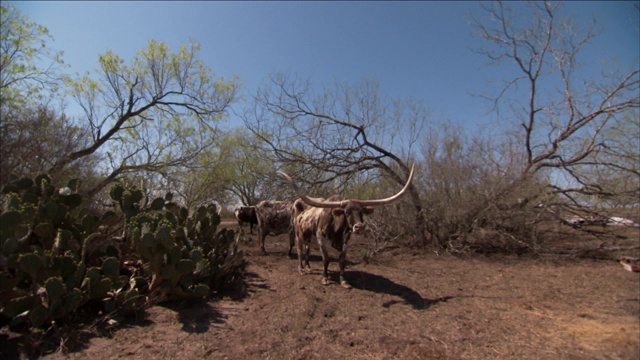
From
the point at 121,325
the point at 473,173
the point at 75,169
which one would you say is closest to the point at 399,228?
the point at 473,173

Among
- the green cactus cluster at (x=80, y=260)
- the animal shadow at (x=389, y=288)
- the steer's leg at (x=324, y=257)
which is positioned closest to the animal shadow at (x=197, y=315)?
the green cactus cluster at (x=80, y=260)

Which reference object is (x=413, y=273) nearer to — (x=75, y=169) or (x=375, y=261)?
(x=375, y=261)

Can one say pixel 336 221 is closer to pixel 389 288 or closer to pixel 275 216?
pixel 389 288

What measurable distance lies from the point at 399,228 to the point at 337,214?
4386 mm

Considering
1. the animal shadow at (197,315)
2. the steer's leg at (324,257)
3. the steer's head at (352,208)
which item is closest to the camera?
the animal shadow at (197,315)

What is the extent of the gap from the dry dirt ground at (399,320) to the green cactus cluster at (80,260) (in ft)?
1.30

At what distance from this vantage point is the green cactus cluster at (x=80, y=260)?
3.02 metres

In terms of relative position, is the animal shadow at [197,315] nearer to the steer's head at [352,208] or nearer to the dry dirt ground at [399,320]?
the dry dirt ground at [399,320]

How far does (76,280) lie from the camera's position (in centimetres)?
336

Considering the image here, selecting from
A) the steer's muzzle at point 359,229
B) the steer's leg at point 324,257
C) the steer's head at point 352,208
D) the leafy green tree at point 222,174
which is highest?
the leafy green tree at point 222,174

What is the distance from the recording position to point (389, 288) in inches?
218

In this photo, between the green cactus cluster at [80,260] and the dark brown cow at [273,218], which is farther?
the dark brown cow at [273,218]

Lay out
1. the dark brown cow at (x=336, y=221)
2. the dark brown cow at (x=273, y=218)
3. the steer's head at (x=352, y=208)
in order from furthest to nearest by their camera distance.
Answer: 1. the dark brown cow at (x=273, y=218)
2. the dark brown cow at (x=336, y=221)
3. the steer's head at (x=352, y=208)

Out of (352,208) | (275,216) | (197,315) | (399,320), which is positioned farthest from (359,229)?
(275,216)
